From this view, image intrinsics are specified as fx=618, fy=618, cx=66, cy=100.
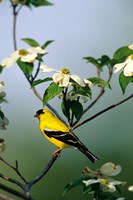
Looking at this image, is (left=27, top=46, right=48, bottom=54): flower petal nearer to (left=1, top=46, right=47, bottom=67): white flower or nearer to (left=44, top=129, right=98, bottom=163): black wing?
(left=1, top=46, right=47, bottom=67): white flower

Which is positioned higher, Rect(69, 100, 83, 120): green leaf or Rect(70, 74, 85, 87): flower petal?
Rect(70, 74, 85, 87): flower petal

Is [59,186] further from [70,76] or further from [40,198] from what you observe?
[70,76]

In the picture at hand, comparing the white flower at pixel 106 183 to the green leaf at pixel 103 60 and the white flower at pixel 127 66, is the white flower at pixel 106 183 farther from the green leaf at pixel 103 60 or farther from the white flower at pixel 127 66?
the green leaf at pixel 103 60

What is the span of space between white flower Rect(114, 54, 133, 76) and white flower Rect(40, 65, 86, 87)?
0.27m

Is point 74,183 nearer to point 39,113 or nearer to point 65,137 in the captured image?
point 65,137

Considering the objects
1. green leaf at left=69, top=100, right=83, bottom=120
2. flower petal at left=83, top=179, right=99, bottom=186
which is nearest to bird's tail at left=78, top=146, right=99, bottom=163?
green leaf at left=69, top=100, right=83, bottom=120

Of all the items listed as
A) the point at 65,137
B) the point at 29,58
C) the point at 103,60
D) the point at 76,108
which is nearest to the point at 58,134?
the point at 65,137

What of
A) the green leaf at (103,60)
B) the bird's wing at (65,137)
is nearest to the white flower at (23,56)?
the green leaf at (103,60)

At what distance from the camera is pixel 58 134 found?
4555 mm

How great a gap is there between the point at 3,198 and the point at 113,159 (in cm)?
1024

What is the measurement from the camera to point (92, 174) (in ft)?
9.91

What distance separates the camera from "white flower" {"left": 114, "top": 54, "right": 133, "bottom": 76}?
3.44m

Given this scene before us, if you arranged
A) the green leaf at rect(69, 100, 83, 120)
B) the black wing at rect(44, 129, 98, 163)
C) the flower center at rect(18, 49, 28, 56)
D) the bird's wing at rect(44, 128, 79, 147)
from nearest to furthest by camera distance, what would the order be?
the flower center at rect(18, 49, 28, 56)
the green leaf at rect(69, 100, 83, 120)
the black wing at rect(44, 129, 98, 163)
the bird's wing at rect(44, 128, 79, 147)

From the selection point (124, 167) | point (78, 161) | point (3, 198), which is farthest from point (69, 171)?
point (3, 198)
